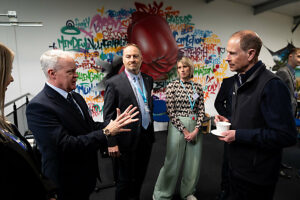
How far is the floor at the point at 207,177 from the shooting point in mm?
2117

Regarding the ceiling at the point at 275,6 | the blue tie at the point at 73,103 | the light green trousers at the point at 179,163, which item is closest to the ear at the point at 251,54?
the light green trousers at the point at 179,163

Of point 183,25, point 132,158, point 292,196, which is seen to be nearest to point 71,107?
point 132,158

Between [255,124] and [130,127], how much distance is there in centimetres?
101

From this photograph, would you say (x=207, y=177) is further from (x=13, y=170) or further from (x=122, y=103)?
(x=13, y=170)

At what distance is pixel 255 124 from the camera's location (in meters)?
1.08

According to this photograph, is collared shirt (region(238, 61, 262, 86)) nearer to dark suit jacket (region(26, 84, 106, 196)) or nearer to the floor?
dark suit jacket (region(26, 84, 106, 196))

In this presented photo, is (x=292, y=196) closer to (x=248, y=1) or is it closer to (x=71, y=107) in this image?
(x=71, y=107)

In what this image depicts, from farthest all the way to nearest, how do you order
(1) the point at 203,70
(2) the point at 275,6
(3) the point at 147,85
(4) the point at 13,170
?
(1) the point at 203,70, (2) the point at 275,6, (3) the point at 147,85, (4) the point at 13,170

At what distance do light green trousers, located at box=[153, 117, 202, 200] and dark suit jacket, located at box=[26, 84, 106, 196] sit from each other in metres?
0.95

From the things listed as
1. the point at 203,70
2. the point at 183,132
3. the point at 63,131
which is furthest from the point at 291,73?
the point at 63,131

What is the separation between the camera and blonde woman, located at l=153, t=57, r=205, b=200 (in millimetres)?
1886

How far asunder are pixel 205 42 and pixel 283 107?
363 centimetres

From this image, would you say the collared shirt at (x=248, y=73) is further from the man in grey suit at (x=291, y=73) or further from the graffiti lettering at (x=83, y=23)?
the graffiti lettering at (x=83, y=23)

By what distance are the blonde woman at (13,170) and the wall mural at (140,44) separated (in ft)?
8.12
